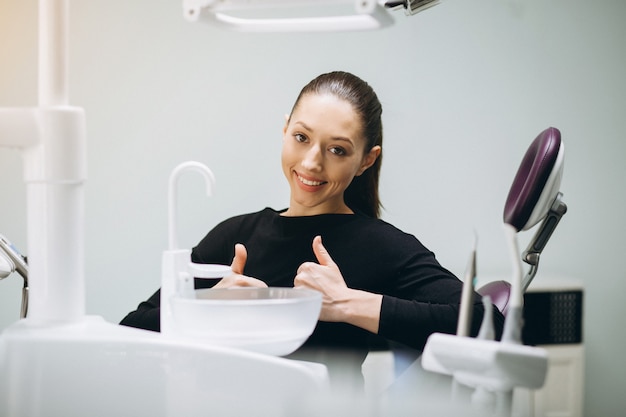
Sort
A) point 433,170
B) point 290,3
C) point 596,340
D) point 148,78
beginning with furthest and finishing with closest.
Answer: point 596,340 < point 433,170 < point 148,78 < point 290,3

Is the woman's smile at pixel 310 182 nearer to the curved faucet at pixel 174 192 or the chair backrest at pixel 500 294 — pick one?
the chair backrest at pixel 500 294

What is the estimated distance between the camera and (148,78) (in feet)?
7.78

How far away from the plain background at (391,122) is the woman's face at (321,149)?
3.16 feet

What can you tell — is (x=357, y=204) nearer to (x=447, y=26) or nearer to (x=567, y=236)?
(x=447, y=26)

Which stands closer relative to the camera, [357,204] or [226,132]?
[357,204]

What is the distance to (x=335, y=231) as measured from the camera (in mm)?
1425

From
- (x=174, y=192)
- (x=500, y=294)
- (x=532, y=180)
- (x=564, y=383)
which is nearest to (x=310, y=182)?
(x=500, y=294)

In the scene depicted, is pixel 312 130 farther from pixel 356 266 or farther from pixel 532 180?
pixel 532 180

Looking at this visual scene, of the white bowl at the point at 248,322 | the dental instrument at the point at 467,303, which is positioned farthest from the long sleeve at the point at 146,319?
the dental instrument at the point at 467,303

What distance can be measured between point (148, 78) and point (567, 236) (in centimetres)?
158

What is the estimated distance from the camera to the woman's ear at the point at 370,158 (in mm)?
1520

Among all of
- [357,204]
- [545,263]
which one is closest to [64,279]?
[357,204]

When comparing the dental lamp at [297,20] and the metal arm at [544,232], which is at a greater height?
the dental lamp at [297,20]

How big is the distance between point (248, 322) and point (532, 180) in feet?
1.74
